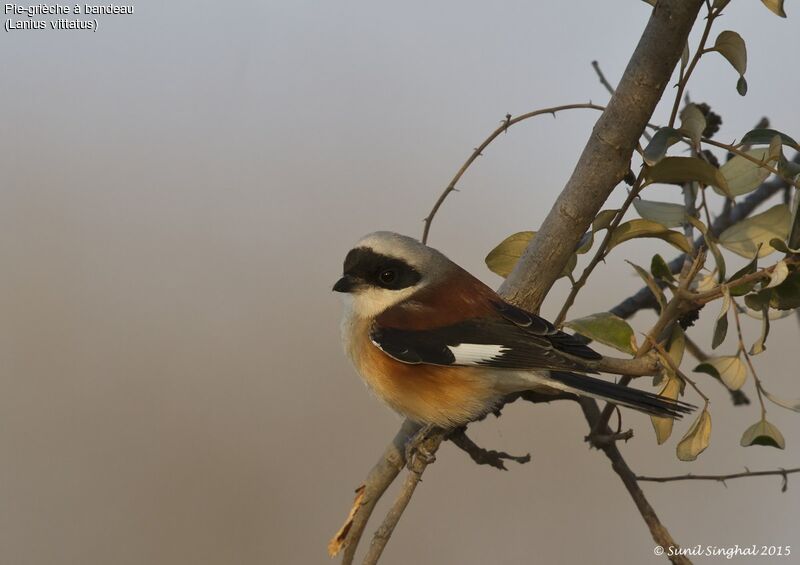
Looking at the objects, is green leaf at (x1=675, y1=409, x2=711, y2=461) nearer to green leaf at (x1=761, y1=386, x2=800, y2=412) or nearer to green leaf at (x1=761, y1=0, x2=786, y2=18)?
green leaf at (x1=761, y1=386, x2=800, y2=412)

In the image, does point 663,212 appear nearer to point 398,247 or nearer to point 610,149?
point 610,149

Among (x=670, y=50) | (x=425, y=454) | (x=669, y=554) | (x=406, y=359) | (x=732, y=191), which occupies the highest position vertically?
(x=670, y=50)

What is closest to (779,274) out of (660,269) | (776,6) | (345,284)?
(660,269)

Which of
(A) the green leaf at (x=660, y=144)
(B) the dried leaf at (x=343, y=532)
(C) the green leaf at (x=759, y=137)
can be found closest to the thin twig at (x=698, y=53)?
(A) the green leaf at (x=660, y=144)

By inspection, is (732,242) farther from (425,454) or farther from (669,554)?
(425,454)

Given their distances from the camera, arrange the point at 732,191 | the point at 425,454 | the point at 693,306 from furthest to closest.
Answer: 1. the point at 425,454
2. the point at 732,191
3. the point at 693,306

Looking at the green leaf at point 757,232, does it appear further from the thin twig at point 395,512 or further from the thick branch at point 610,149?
the thin twig at point 395,512

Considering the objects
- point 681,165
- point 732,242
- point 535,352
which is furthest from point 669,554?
point 681,165

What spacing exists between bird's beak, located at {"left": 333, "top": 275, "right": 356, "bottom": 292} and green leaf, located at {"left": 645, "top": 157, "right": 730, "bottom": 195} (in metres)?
0.84

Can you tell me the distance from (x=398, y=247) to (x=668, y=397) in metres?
0.81

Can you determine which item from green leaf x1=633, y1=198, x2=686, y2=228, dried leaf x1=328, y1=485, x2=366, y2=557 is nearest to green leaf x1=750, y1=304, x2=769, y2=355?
green leaf x1=633, y1=198, x2=686, y2=228

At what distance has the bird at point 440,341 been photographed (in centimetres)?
175

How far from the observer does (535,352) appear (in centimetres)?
176

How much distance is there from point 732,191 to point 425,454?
783 mm
